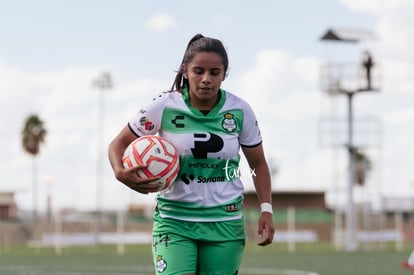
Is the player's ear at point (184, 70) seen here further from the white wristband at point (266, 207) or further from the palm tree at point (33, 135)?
the palm tree at point (33, 135)

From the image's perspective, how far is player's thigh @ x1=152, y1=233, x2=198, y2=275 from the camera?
6086 mm

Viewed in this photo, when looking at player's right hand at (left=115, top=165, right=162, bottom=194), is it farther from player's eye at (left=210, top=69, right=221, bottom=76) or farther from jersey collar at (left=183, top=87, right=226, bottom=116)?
player's eye at (left=210, top=69, right=221, bottom=76)

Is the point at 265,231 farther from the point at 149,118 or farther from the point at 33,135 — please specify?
the point at 33,135

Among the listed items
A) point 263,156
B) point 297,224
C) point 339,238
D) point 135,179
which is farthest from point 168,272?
point 297,224

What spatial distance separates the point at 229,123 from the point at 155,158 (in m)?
0.58

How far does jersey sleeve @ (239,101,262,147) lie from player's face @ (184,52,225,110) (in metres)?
0.35

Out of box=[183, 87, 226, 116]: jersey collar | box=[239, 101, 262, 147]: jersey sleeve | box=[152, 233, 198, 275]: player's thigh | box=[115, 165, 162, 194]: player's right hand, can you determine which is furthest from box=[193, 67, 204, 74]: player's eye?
box=[152, 233, 198, 275]: player's thigh

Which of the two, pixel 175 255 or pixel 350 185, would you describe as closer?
pixel 175 255

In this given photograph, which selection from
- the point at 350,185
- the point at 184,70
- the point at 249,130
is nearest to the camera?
the point at 184,70

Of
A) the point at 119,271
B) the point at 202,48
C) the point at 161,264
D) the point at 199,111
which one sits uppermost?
the point at 202,48

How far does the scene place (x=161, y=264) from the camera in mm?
6184

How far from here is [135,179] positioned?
19.4 feet

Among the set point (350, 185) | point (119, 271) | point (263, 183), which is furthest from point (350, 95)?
point (263, 183)

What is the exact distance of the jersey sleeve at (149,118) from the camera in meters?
6.34
